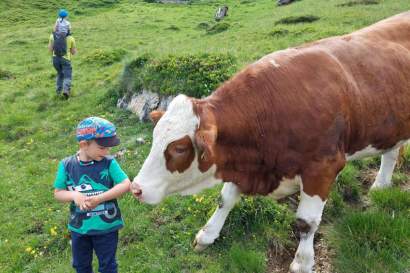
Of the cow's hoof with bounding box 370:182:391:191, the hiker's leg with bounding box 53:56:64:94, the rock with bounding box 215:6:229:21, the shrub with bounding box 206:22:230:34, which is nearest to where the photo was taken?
the cow's hoof with bounding box 370:182:391:191

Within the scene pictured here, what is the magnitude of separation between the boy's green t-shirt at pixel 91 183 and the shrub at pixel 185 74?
462cm

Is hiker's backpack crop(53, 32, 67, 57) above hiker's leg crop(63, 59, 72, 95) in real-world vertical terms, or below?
above

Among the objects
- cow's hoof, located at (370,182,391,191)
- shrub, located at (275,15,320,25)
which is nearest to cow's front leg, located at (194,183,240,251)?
cow's hoof, located at (370,182,391,191)

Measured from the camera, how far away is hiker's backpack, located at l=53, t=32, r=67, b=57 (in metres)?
13.7

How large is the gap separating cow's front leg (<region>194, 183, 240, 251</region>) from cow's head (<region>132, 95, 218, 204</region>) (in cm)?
98

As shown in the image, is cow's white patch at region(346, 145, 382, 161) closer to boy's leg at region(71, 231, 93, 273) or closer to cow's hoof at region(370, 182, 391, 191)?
cow's hoof at region(370, 182, 391, 191)

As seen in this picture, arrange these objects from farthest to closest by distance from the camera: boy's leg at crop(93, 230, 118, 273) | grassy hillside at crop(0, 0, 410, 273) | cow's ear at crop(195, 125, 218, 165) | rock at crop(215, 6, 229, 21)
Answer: rock at crop(215, 6, 229, 21) → grassy hillside at crop(0, 0, 410, 273) → boy's leg at crop(93, 230, 118, 273) → cow's ear at crop(195, 125, 218, 165)

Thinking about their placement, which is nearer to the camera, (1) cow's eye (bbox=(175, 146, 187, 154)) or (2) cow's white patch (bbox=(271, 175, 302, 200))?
(1) cow's eye (bbox=(175, 146, 187, 154))

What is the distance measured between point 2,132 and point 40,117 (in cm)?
112

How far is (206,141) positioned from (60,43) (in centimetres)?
1090

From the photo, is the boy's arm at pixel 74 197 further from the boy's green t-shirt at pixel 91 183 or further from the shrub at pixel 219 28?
the shrub at pixel 219 28

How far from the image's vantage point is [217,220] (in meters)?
5.33

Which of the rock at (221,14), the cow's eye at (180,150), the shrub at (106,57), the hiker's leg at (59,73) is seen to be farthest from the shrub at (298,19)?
the cow's eye at (180,150)

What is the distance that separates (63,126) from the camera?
11164 millimetres
